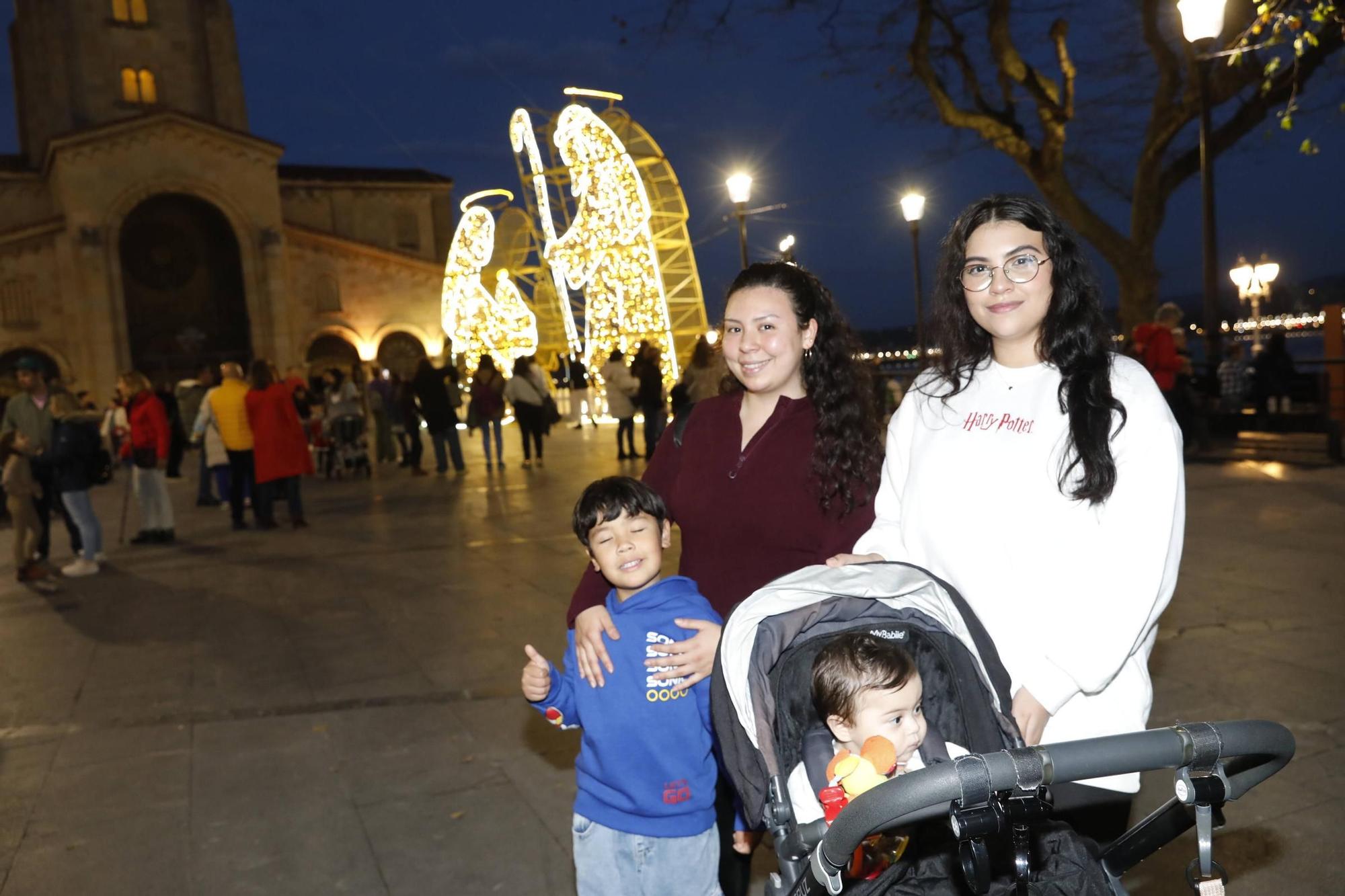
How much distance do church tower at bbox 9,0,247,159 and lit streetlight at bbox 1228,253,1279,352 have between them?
36204 mm

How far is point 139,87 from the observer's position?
151 ft

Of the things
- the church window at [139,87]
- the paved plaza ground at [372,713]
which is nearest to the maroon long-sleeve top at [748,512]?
the paved plaza ground at [372,713]

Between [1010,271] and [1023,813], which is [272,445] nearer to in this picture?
[1010,271]

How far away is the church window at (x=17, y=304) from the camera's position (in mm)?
38250

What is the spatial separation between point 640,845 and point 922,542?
1028mm

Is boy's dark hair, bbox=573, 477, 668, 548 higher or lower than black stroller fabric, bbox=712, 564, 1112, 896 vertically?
higher

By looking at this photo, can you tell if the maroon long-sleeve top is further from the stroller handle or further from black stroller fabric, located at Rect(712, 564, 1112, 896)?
the stroller handle

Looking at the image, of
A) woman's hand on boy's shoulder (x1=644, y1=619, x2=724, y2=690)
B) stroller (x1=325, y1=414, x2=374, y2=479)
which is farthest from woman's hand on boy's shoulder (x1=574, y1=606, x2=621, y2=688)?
stroller (x1=325, y1=414, x2=374, y2=479)

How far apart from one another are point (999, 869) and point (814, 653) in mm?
530

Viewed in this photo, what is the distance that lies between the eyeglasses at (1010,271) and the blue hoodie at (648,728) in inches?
38.7

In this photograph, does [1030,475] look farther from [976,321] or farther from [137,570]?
[137,570]

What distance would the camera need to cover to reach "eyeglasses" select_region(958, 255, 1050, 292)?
222cm

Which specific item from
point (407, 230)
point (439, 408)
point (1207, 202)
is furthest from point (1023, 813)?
point (407, 230)

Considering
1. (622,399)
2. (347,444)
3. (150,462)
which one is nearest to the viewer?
(150,462)
